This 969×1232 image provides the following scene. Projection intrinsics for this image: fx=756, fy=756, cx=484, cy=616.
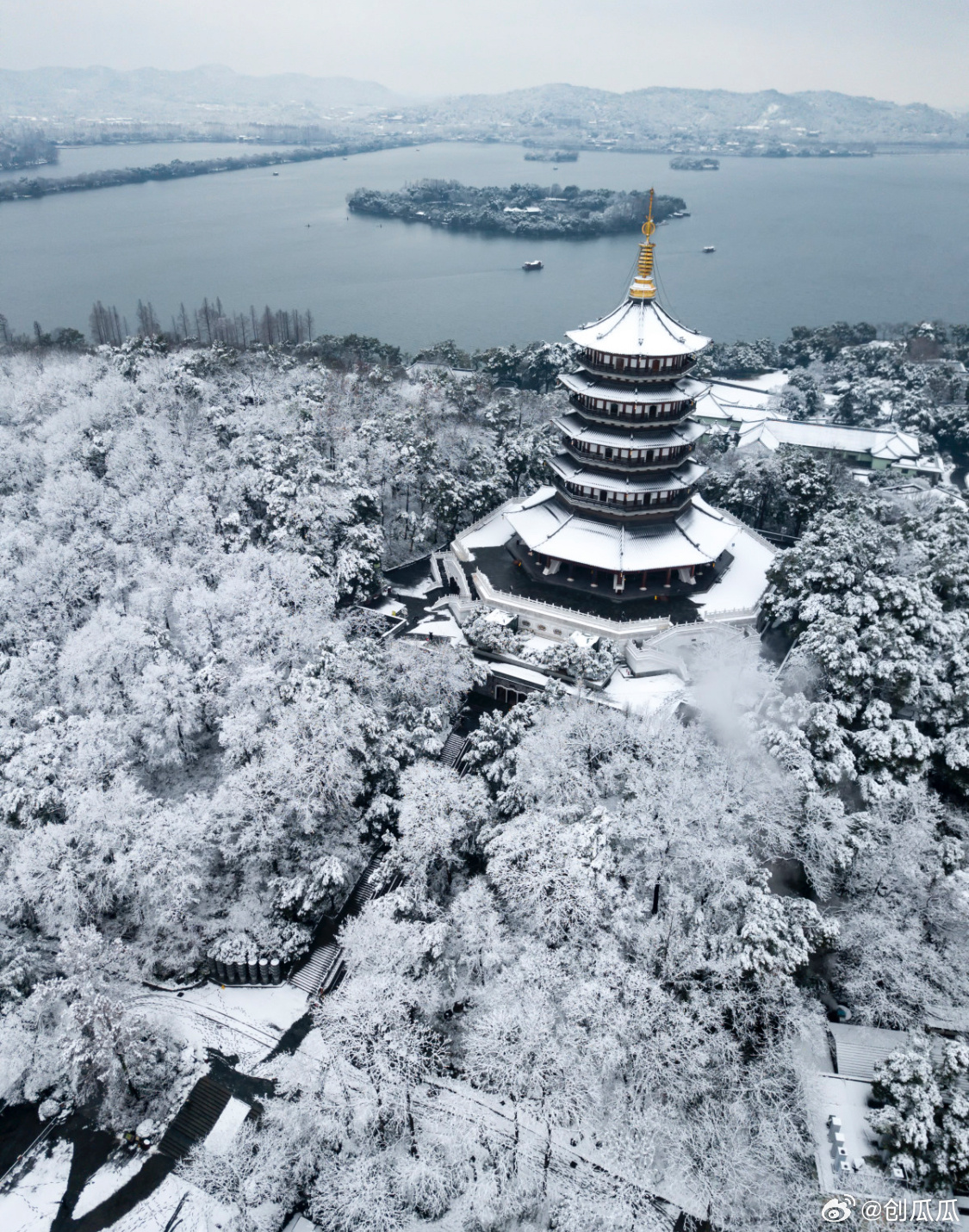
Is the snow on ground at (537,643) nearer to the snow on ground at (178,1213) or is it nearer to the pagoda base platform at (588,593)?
the pagoda base platform at (588,593)

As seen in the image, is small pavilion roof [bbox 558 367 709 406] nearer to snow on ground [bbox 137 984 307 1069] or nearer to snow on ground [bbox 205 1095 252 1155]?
snow on ground [bbox 137 984 307 1069]

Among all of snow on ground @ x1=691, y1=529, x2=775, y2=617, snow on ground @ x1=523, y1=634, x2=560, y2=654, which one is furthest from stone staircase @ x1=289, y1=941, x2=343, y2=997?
snow on ground @ x1=691, y1=529, x2=775, y2=617

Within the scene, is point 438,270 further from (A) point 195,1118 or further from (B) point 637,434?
(A) point 195,1118

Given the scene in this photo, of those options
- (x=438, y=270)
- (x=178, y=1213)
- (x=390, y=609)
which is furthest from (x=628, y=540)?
(x=438, y=270)

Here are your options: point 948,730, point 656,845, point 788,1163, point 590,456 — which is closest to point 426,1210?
point 788,1163

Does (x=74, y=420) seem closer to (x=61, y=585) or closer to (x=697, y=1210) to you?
(x=61, y=585)

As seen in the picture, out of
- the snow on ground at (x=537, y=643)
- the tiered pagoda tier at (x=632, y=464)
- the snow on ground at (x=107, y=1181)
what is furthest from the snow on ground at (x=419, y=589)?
the snow on ground at (x=107, y=1181)
